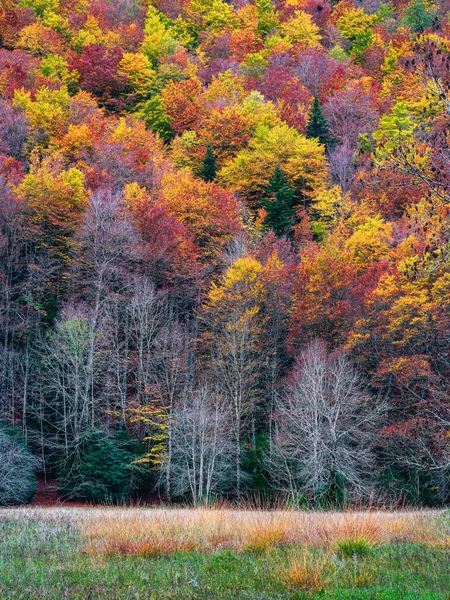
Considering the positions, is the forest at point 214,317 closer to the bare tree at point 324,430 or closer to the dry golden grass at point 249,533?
the bare tree at point 324,430

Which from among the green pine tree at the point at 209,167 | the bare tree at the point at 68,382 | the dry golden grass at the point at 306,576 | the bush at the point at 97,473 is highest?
the green pine tree at the point at 209,167

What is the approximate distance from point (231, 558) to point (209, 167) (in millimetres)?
44170

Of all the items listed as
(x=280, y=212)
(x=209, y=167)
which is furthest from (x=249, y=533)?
(x=209, y=167)

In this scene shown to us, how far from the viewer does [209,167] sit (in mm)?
49094

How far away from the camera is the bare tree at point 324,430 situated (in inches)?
961

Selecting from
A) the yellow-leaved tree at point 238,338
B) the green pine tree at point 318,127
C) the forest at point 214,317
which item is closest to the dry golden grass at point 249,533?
the forest at point 214,317

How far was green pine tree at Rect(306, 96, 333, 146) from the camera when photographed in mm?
53062

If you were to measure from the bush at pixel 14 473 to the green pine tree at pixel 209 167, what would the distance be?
27.6 m

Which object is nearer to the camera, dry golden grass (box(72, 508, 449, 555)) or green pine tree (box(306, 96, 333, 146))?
dry golden grass (box(72, 508, 449, 555))

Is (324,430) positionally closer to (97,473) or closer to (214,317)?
(214,317)

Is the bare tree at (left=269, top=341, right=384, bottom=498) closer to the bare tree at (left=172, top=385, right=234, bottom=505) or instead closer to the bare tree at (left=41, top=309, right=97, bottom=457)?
the bare tree at (left=172, top=385, right=234, bottom=505)

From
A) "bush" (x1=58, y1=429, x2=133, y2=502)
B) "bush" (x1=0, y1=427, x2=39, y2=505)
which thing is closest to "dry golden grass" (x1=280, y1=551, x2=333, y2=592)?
A: "bush" (x1=0, y1=427, x2=39, y2=505)

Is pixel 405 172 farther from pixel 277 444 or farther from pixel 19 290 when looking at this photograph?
pixel 19 290

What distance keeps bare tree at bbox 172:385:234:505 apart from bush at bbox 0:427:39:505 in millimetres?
6617
